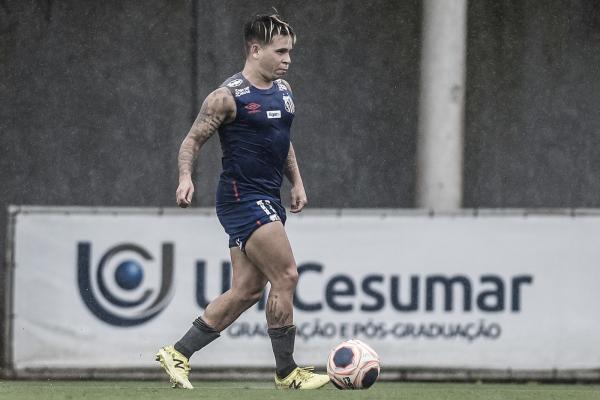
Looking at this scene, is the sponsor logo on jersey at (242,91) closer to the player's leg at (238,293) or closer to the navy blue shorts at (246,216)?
the navy blue shorts at (246,216)

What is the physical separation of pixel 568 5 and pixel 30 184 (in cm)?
489

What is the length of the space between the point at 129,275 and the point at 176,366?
7.18ft

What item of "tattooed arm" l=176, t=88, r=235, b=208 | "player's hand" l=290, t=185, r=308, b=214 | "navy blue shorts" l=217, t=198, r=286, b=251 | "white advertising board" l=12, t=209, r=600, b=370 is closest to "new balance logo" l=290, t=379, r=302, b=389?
"navy blue shorts" l=217, t=198, r=286, b=251

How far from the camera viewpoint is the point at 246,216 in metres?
6.90

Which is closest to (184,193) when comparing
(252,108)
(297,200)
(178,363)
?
(252,108)

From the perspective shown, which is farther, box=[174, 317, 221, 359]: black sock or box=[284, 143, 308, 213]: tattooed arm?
box=[284, 143, 308, 213]: tattooed arm

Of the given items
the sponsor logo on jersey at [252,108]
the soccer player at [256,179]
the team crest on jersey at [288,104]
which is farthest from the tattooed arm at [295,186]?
the sponsor logo on jersey at [252,108]

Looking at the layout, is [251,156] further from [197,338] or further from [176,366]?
[176,366]

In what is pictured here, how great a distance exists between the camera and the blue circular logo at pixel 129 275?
30.0 feet

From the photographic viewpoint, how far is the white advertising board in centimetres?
911

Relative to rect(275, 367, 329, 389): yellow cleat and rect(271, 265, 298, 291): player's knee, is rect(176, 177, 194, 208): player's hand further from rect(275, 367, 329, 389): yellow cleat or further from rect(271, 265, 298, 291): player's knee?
rect(275, 367, 329, 389): yellow cleat

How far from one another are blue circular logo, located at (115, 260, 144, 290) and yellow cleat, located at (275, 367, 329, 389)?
7.66 feet

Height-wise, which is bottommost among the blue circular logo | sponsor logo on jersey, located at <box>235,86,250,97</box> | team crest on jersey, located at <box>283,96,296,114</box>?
the blue circular logo

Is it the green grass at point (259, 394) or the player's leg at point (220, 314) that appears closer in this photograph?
the green grass at point (259, 394)
